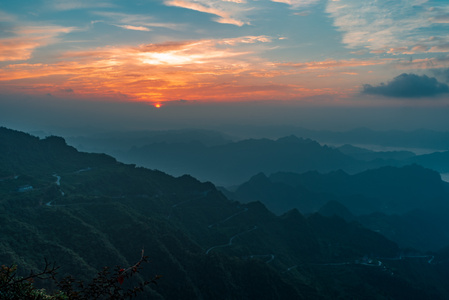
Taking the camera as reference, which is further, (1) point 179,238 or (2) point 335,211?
(2) point 335,211

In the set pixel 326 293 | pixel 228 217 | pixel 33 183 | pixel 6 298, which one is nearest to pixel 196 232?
pixel 228 217

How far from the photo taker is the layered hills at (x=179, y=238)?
→ 206ft

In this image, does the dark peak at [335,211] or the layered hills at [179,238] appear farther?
the dark peak at [335,211]

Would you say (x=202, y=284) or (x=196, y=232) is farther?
(x=196, y=232)

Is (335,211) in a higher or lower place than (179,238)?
lower

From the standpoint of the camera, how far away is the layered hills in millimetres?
62812

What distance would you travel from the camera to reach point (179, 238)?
83.8 metres

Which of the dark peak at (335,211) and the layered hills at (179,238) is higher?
the layered hills at (179,238)

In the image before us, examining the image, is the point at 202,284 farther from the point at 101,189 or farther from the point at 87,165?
the point at 87,165

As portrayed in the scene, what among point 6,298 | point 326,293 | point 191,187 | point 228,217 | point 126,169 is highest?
point 6,298

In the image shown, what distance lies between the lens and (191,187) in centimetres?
13562

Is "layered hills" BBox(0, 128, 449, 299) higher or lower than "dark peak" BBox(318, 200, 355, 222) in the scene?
higher

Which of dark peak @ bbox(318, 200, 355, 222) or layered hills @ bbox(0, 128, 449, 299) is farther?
dark peak @ bbox(318, 200, 355, 222)

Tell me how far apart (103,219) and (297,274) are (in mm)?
56625
